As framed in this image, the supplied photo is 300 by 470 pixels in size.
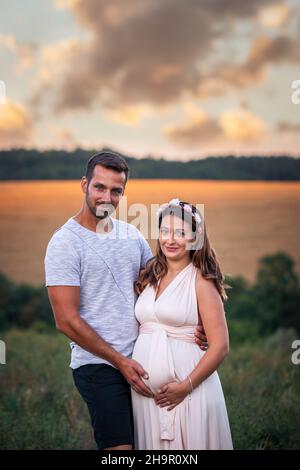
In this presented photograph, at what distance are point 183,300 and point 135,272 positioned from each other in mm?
459

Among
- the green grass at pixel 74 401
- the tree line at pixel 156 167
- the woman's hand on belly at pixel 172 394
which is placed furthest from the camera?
the tree line at pixel 156 167

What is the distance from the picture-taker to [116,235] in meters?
3.92

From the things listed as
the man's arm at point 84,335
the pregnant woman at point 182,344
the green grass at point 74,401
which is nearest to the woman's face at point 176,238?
the pregnant woman at point 182,344

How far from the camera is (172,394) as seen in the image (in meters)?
3.54

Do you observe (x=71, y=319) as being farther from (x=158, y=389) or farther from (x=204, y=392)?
(x=204, y=392)

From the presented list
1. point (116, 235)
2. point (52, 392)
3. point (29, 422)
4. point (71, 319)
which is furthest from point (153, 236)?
point (52, 392)

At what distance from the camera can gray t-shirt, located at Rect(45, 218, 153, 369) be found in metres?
3.63

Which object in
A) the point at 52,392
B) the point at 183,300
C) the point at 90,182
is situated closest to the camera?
the point at 183,300

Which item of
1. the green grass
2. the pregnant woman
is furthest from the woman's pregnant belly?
the green grass

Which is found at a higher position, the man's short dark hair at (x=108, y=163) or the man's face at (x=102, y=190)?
the man's short dark hair at (x=108, y=163)

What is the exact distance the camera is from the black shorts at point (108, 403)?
11.9 feet

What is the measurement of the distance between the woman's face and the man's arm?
58cm

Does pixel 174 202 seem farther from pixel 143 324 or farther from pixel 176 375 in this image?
pixel 176 375

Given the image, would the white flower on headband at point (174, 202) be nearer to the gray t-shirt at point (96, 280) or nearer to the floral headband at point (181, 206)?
the floral headband at point (181, 206)
